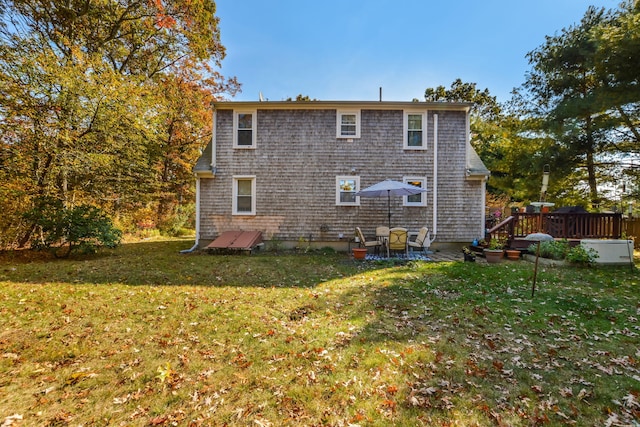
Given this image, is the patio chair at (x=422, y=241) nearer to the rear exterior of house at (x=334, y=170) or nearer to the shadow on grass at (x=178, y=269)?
the rear exterior of house at (x=334, y=170)

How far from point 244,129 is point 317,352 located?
33.9ft

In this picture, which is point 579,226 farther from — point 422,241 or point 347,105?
point 347,105

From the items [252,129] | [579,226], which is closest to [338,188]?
[252,129]

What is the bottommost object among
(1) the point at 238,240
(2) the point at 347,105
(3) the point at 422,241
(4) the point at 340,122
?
(1) the point at 238,240

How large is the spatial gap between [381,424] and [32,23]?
17.1 meters

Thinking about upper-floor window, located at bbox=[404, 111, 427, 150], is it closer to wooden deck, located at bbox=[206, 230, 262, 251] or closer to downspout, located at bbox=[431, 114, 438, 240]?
downspout, located at bbox=[431, 114, 438, 240]

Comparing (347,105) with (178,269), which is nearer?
(178,269)

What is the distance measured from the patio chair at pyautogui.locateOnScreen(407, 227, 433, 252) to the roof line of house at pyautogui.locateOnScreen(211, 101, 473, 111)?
502cm

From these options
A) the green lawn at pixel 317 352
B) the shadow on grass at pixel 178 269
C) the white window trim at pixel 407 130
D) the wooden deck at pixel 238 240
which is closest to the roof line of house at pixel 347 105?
the white window trim at pixel 407 130

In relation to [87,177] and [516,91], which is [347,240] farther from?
[516,91]

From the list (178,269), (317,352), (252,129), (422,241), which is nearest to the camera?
(317,352)

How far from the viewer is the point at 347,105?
11.3 m

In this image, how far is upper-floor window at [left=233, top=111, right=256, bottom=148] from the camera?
38.3 ft

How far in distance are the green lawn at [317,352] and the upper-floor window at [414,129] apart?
671 centimetres
